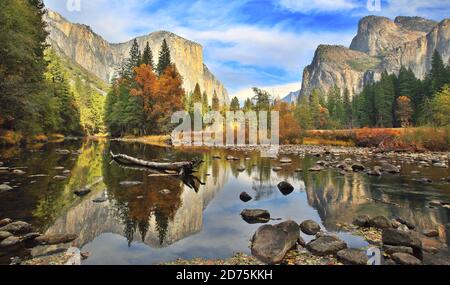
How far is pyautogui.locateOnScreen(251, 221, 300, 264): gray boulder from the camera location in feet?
18.8

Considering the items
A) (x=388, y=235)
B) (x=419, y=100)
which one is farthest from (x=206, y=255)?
(x=419, y=100)

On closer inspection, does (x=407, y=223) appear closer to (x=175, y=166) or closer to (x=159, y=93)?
(x=175, y=166)

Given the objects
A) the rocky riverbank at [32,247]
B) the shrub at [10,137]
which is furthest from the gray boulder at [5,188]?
the shrub at [10,137]

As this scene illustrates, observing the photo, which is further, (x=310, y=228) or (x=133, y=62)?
(x=133, y=62)

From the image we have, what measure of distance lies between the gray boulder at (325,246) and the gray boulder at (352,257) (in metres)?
0.26

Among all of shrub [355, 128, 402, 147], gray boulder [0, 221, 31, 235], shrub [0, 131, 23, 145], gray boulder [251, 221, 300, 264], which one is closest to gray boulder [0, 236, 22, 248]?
gray boulder [0, 221, 31, 235]

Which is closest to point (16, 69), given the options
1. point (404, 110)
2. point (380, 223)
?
point (380, 223)

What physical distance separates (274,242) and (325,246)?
1.05 meters

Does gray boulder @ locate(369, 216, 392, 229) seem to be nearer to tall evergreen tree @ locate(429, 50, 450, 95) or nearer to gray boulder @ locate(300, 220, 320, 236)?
gray boulder @ locate(300, 220, 320, 236)

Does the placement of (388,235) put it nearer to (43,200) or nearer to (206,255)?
(206,255)

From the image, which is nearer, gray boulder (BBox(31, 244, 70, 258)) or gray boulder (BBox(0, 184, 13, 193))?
gray boulder (BBox(31, 244, 70, 258))

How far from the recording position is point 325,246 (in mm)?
6129

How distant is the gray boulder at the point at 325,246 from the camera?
19.6 feet

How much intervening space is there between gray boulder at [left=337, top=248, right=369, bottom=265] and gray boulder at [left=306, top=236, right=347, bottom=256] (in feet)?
0.84
